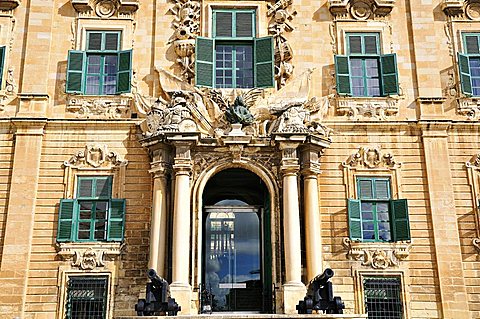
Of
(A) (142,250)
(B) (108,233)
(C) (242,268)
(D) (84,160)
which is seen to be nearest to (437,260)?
(C) (242,268)

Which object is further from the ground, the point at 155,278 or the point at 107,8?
the point at 107,8

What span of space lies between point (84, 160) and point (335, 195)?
7.15 meters

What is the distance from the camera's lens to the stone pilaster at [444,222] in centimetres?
1542

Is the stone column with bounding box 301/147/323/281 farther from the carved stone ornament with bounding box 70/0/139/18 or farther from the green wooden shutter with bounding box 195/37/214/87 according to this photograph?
the carved stone ornament with bounding box 70/0/139/18

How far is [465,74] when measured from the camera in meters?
17.3

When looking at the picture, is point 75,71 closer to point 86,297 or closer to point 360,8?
point 86,297

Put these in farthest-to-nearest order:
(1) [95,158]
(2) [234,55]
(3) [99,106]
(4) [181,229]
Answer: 1. (2) [234,55]
2. (3) [99,106]
3. (1) [95,158]
4. (4) [181,229]

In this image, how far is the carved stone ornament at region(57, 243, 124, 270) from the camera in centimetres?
1552

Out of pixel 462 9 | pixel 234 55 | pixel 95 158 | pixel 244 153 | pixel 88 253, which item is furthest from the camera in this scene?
pixel 462 9

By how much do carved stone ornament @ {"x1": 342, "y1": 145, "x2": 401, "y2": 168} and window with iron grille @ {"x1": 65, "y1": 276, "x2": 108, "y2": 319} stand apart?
24.7ft

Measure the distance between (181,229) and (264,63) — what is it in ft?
18.5

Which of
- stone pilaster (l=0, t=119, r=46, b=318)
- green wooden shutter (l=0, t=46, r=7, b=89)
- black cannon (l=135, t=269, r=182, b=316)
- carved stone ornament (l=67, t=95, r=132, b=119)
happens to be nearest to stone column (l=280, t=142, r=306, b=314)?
black cannon (l=135, t=269, r=182, b=316)

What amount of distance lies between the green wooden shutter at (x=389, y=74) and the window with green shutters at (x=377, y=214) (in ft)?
8.90

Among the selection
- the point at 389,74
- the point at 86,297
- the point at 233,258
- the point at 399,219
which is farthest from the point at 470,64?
the point at 86,297
